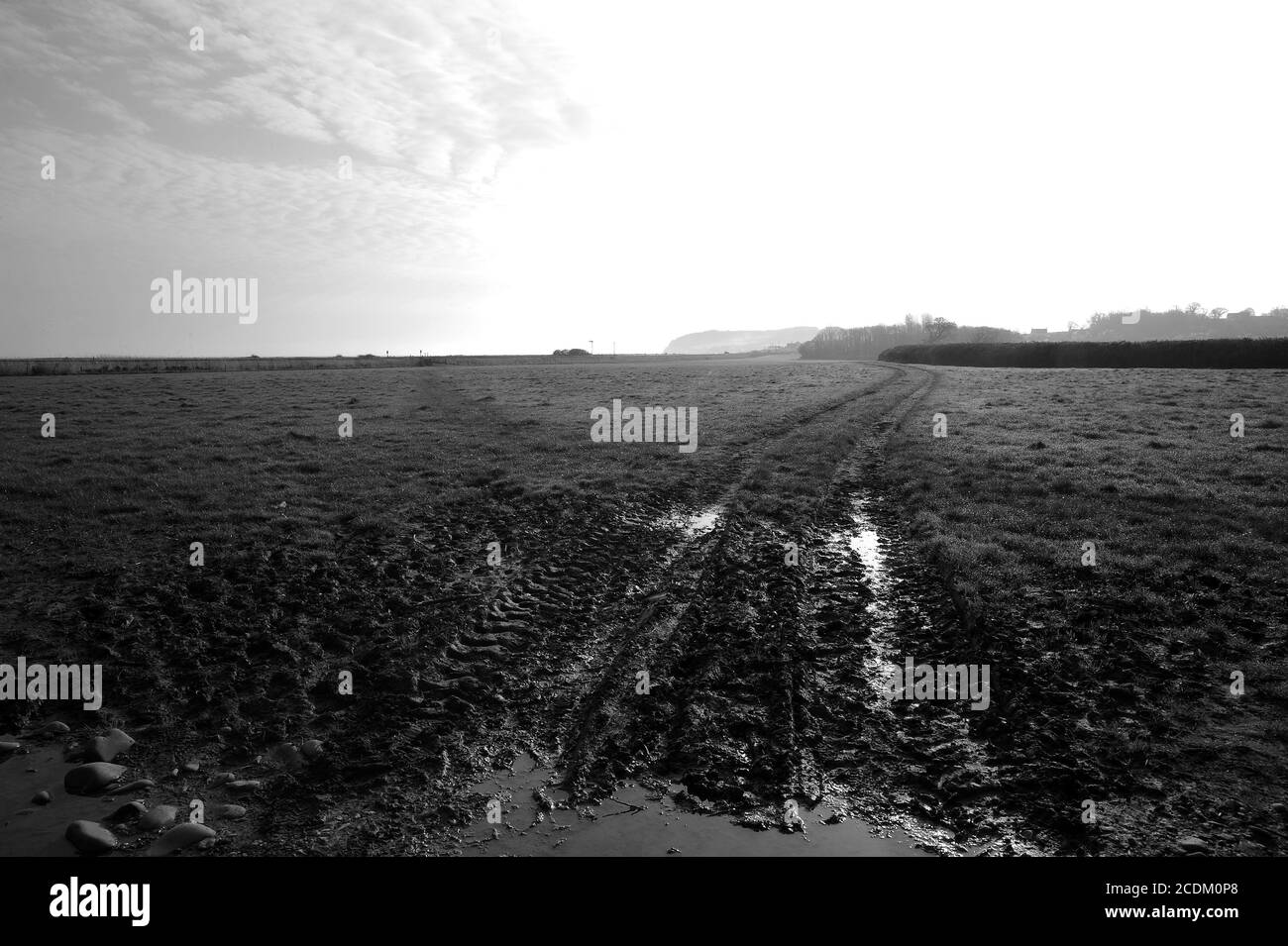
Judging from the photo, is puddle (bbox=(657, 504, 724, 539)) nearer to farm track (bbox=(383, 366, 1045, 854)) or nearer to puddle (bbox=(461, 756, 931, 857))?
farm track (bbox=(383, 366, 1045, 854))

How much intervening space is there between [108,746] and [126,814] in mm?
1302

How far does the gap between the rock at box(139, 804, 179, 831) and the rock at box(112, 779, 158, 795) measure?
0.48 meters

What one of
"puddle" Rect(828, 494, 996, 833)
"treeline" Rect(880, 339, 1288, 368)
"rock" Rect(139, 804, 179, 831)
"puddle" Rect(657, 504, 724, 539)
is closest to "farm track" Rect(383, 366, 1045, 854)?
"puddle" Rect(828, 494, 996, 833)

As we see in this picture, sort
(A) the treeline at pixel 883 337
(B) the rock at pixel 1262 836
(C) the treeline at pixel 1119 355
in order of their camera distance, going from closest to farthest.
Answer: (B) the rock at pixel 1262 836 < (C) the treeline at pixel 1119 355 < (A) the treeline at pixel 883 337

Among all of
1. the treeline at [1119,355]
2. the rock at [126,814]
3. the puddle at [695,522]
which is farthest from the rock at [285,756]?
the treeline at [1119,355]

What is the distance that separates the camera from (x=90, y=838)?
521 centimetres

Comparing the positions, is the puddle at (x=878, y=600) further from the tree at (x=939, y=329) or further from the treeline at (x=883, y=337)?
the tree at (x=939, y=329)

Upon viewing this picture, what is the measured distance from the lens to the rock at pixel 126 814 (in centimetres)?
553

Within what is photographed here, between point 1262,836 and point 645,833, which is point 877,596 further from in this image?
point 645,833

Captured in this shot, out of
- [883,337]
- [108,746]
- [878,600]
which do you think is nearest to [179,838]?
[108,746]

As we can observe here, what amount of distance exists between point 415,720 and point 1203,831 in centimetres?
699

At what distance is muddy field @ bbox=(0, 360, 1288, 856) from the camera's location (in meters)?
5.58

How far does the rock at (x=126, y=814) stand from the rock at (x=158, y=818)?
84 millimetres
